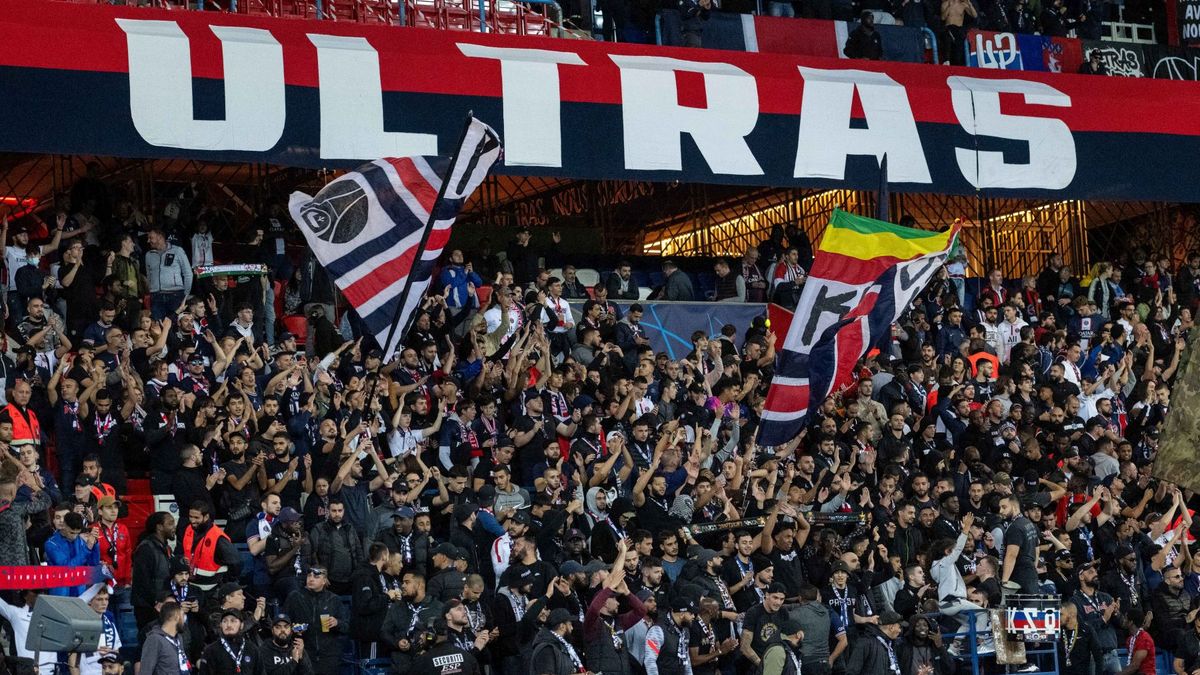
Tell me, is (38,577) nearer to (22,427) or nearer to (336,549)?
(22,427)

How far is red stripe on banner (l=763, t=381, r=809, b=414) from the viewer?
61.9ft

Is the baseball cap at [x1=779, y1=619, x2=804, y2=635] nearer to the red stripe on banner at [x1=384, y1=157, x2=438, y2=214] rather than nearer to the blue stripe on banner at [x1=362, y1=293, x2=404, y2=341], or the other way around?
the blue stripe on banner at [x1=362, y1=293, x2=404, y2=341]

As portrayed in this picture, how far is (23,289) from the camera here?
19.5m

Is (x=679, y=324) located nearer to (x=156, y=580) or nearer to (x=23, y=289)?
(x=23, y=289)

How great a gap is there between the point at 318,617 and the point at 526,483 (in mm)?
3937

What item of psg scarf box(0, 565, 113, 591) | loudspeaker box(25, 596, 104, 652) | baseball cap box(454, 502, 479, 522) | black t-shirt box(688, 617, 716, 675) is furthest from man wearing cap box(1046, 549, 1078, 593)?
loudspeaker box(25, 596, 104, 652)

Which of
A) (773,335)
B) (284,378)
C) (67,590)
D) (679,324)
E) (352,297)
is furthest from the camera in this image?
(679,324)

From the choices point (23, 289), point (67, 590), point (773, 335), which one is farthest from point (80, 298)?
point (773, 335)

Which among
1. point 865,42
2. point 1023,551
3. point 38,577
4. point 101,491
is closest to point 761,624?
point 1023,551

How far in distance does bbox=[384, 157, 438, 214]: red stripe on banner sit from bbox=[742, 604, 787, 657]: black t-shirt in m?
4.96

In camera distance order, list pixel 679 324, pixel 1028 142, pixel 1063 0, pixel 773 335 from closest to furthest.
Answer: pixel 773 335 → pixel 679 324 → pixel 1028 142 → pixel 1063 0

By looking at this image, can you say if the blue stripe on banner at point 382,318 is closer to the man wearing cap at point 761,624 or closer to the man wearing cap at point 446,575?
the man wearing cap at point 446,575

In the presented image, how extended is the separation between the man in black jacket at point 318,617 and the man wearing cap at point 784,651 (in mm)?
3868

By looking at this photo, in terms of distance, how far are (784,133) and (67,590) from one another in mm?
14311
